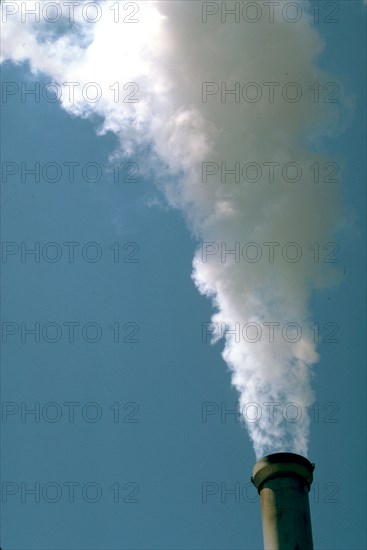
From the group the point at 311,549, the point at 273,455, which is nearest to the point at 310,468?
the point at 273,455

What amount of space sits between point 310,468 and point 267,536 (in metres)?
1.30

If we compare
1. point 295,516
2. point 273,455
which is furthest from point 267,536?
point 273,455

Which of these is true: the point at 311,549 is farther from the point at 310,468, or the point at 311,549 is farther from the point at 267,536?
the point at 310,468

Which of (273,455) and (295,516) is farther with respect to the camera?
(273,455)

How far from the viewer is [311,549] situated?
933cm

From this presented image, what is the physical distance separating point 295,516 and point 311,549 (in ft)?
1.47

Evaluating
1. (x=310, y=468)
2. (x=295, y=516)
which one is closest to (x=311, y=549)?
(x=295, y=516)

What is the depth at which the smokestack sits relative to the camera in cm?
931

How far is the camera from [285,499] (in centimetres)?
971

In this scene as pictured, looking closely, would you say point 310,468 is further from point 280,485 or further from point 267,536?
point 267,536

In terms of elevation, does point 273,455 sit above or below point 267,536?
above

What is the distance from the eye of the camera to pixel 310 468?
1034 cm

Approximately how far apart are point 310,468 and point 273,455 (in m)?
0.60

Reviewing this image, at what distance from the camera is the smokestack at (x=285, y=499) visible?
30.6 ft
